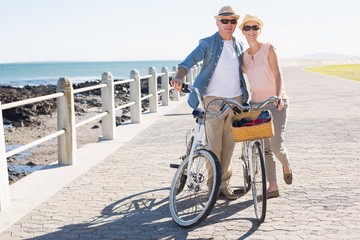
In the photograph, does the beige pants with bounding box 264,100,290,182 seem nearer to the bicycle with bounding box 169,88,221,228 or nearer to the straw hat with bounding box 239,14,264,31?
the straw hat with bounding box 239,14,264,31

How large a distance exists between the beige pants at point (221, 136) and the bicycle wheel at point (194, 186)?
26.8 inches

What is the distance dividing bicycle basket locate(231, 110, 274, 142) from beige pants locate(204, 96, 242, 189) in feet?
1.96

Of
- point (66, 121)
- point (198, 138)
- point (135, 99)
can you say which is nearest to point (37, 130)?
point (135, 99)

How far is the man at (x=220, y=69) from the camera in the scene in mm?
5672

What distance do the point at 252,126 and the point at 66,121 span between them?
3.81m

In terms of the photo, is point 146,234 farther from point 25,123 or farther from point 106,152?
point 25,123

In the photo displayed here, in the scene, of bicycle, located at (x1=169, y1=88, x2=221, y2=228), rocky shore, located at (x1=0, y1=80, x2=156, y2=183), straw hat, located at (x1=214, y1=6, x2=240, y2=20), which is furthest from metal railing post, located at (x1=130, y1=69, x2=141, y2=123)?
bicycle, located at (x1=169, y1=88, x2=221, y2=228)

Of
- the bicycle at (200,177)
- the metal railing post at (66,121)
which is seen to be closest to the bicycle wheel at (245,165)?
the bicycle at (200,177)

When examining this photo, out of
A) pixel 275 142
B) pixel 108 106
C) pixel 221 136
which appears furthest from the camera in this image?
pixel 108 106

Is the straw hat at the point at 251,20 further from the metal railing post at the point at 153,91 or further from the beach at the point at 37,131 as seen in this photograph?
the metal railing post at the point at 153,91

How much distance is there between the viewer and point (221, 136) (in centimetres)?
602

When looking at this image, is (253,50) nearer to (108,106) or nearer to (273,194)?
(273,194)

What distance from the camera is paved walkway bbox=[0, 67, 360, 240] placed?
5.12 m

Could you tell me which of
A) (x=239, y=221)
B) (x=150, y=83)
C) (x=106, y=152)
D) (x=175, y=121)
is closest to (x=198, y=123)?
(x=239, y=221)
